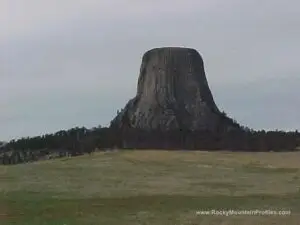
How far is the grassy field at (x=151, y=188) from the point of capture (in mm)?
22062

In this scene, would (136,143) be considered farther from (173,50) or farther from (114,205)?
(114,205)

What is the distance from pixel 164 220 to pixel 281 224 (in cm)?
349

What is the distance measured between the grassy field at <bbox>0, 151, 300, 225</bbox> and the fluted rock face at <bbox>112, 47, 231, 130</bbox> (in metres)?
14.7

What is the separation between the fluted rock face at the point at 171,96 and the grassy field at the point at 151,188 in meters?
14.7

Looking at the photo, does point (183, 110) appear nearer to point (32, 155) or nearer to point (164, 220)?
point (32, 155)

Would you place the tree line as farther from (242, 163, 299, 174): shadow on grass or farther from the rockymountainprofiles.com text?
the rockymountainprofiles.com text

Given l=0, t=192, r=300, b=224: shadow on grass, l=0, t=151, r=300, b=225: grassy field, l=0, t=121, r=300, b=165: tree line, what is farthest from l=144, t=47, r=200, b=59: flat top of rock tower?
l=0, t=192, r=300, b=224: shadow on grass

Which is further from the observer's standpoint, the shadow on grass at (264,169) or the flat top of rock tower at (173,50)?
the flat top of rock tower at (173,50)

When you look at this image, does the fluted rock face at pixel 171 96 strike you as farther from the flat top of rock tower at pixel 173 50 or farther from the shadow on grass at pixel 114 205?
the shadow on grass at pixel 114 205

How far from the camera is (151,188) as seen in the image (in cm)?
3300

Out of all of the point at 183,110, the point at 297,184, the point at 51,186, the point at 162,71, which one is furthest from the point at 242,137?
the point at 51,186

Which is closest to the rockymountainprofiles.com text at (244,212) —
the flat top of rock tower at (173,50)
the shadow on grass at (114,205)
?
the shadow on grass at (114,205)

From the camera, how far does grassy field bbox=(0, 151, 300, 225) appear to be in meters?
22.1

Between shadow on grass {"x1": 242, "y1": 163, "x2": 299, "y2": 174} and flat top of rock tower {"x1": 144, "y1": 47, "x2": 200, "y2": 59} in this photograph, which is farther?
flat top of rock tower {"x1": 144, "y1": 47, "x2": 200, "y2": 59}
